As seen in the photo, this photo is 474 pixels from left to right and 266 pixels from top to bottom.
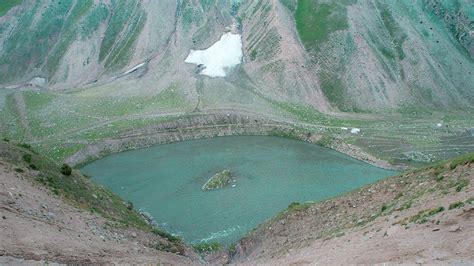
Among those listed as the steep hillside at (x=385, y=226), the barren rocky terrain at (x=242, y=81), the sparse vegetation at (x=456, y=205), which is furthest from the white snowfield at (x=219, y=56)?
the sparse vegetation at (x=456, y=205)

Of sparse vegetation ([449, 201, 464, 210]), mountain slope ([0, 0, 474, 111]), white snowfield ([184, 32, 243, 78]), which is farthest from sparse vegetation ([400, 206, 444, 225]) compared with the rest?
white snowfield ([184, 32, 243, 78])

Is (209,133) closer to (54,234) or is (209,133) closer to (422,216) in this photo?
(54,234)

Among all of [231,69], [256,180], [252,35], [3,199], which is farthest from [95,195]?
[252,35]

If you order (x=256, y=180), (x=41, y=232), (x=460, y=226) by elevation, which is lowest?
(x=256, y=180)

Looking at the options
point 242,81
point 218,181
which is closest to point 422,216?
point 218,181

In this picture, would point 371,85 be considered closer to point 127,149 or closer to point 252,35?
point 252,35

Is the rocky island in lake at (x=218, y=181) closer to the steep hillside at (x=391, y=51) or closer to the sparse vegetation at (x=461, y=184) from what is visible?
the steep hillside at (x=391, y=51)
